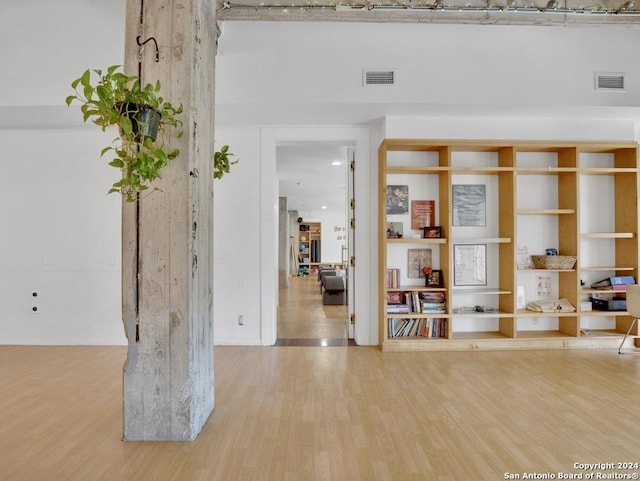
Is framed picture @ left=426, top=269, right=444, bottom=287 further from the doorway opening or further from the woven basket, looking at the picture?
the woven basket

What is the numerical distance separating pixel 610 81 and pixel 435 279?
2992 mm

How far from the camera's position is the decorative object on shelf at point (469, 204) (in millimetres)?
4387

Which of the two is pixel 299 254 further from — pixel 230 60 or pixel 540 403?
pixel 540 403

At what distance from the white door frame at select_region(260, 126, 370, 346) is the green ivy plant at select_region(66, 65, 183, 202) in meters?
2.31

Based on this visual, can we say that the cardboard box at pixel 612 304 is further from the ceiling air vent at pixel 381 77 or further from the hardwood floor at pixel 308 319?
the ceiling air vent at pixel 381 77

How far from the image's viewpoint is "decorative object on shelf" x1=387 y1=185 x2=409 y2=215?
14.4ft

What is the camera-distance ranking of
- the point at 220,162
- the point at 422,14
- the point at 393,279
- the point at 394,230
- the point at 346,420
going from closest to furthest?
1. the point at 346,420
2. the point at 220,162
3. the point at 422,14
4. the point at 393,279
5. the point at 394,230

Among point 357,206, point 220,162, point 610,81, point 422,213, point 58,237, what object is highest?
point 610,81

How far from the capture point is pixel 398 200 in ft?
14.4

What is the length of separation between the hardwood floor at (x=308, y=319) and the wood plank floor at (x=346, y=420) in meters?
0.89

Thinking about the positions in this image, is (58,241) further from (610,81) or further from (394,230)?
(610,81)

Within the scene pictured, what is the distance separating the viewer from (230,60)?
3.67m

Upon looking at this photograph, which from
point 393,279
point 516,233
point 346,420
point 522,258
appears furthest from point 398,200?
point 346,420

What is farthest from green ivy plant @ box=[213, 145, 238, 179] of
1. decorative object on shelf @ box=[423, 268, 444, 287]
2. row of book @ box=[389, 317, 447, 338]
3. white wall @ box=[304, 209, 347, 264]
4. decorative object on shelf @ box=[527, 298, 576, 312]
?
white wall @ box=[304, 209, 347, 264]
